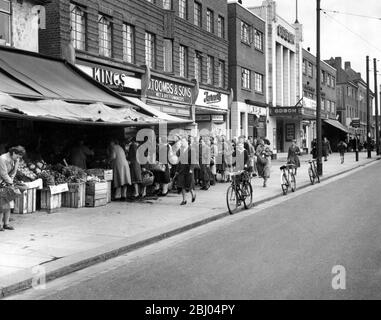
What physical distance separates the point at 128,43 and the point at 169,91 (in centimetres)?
302

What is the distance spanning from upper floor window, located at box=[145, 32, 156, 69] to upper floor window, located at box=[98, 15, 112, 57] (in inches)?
108

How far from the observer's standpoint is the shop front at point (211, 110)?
1054 inches

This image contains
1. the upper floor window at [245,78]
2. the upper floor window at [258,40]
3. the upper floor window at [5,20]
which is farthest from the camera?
the upper floor window at [258,40]

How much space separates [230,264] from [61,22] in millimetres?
12353

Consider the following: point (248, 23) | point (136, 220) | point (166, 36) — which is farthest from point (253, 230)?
point (248, 23)

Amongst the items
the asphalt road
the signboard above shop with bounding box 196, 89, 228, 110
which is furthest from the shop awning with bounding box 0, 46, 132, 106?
the signboard above shop with bounding box 196, 89, 228, 110

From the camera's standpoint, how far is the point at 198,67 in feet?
89.1

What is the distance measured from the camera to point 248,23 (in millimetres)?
34062

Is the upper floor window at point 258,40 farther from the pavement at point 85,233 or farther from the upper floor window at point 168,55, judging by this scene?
the pavement at point 85,233

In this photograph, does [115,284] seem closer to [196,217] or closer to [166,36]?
[196,217]

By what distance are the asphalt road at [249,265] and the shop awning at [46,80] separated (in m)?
5.26

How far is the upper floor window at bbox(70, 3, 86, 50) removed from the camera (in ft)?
57.5

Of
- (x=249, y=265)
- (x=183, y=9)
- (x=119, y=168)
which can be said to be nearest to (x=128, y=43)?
(x=183, y=9)

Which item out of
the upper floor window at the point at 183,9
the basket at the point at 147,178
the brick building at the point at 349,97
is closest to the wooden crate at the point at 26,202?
the basket at the point at 147,178
